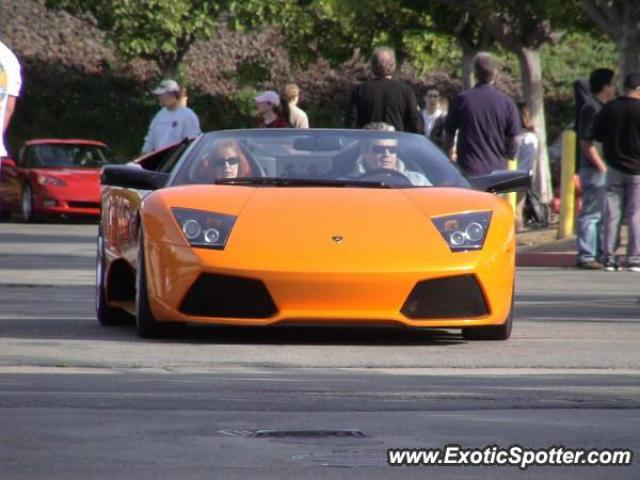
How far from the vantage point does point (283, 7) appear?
1930 inches

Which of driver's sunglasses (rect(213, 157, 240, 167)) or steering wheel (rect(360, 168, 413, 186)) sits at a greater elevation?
driver's sunglasses (rect(213, 157, 240, 167))

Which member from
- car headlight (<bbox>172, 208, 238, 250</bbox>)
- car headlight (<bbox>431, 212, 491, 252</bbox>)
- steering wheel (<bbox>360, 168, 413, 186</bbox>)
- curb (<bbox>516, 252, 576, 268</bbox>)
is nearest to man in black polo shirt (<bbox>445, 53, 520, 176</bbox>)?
curb (<bbox>516, 252, 576, 268</bbox>)

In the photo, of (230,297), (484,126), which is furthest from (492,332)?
(484,126)

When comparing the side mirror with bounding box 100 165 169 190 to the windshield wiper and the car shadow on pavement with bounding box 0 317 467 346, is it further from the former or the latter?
the car shadow on pavement with bounding box 0 317 467 346

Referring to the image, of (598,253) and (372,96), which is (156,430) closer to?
(372,96)

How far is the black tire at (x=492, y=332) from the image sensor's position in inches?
405

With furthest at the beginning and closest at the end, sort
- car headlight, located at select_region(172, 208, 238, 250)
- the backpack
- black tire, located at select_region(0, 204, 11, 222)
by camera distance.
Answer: black tire, located at select_region(0, 204, 11, 222), the backpack, car headlight, located at select_region(172, 208, 238, 250)

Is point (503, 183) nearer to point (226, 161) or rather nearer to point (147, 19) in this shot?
point (226, 161)


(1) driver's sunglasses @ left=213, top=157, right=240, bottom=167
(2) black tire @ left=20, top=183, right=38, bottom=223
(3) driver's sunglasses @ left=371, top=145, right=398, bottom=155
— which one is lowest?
(2) black tire @ left=20, top=183, right=38, bottom=223

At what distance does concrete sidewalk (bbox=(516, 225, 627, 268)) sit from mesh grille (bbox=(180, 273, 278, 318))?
923 centimetres

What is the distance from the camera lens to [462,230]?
999 cm

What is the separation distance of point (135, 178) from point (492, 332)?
2.14m

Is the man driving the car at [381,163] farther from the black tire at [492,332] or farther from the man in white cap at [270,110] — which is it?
the man in white cap at [270,110]

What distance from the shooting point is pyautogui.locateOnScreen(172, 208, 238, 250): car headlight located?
32.2 feet
